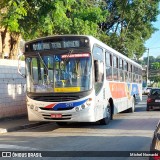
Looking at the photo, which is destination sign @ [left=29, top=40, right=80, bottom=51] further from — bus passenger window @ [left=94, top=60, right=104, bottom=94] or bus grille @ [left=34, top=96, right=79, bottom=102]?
bus grille @ [left=34, top=96, right=79, bottom=102]

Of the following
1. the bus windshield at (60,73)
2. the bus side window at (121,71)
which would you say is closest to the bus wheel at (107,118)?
the bus windshield at (60,73)

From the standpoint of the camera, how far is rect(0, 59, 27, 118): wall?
1777 cm

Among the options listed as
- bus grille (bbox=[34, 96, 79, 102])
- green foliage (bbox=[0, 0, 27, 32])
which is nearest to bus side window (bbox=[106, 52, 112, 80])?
bus grille (bbox=[34, 96, 79, 102])

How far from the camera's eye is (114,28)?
133 feet

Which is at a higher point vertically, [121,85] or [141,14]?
[141,14]

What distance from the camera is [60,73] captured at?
13.4 meters

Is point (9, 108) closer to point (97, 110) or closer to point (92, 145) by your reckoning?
point (97, 110)

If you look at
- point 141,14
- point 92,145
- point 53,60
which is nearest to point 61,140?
point 92,145

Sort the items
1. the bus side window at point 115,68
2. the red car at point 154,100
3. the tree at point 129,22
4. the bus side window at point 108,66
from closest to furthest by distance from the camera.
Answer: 1. the bus side window at point 108,66
2. the bus side window at point 115,68
3. the red car at point 154,100
4. the tree at point 129,22

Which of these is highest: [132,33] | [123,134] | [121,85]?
[132,33]

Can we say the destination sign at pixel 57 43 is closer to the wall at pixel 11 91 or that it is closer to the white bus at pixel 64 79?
the white bus at pixel 64 79

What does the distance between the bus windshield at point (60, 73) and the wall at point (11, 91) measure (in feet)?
14.1

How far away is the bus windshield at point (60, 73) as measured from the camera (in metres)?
13.2

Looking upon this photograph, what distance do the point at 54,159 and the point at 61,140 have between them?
116 inches
